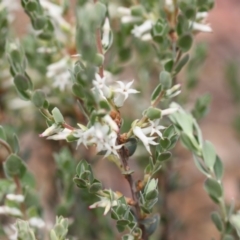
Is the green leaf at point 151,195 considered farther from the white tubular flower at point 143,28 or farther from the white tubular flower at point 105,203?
the white tubular flower at point 143,28

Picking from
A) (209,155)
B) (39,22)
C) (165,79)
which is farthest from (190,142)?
(39,22)

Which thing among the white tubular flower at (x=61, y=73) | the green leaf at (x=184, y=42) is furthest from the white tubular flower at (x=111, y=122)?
the white tubular flower at (x=61, y=73)

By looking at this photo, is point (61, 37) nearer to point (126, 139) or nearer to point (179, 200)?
point (126, 139)

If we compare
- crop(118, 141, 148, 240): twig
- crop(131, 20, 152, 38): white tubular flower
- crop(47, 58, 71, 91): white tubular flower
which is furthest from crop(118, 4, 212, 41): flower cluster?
crop(118, 141, 148, 240): twig

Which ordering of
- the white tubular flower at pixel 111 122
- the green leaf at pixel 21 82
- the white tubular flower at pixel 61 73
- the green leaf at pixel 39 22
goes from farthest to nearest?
the white tubular flower at pixel 61 73, the green leaf at pixel 39 22, the green leaf at pixel 21 82, the white tubular flower at pixel 111 122

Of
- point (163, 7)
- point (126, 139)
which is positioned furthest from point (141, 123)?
point (163, 7)

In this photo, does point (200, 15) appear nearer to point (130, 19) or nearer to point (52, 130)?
point (130, 19)

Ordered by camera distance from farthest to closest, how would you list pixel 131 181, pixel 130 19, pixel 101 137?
pixel 130 19 → pixel 131 181 → pixel 101 137
